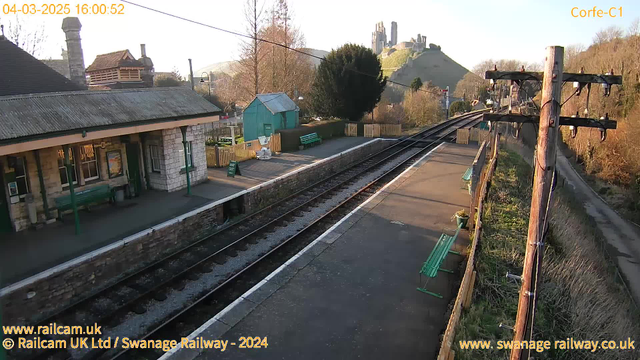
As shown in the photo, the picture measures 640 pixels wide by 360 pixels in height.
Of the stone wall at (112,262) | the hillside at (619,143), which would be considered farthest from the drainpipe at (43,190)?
the hillside at (619,143)

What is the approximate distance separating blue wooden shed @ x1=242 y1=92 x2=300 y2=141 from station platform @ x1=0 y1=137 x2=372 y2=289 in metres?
7.23

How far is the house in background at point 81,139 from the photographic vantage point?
32.4 ft

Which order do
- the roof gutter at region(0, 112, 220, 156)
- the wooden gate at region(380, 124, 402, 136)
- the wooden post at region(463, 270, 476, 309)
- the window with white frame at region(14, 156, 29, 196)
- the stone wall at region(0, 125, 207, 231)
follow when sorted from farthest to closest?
1. the wooden gate at region(380, 124, 402, 136)
2. the stone wall at region(0, 125, 207, 231)
3. the window with white frame at region(14, 156, 29, 196)
4. the roof gutter at region(0, 112, 220, 156)
5. the wooden post at region(463, 270, 476, 309)

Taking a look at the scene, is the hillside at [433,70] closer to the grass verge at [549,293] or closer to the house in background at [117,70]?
the house in background at [117,70]

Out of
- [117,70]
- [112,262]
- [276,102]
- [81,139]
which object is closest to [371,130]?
[276,102]

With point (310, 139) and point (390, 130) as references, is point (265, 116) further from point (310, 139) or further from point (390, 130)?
point (390, 130)

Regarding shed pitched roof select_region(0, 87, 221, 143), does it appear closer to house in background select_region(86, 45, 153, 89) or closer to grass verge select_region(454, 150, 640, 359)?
house in background select_region(86, 45, 153, 89)

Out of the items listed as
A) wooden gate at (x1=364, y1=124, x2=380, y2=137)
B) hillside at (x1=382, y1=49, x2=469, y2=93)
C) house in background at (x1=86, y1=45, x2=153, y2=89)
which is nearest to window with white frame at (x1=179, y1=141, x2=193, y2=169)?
house in background at (x1=86, y1=45, x2=153, y2=89)

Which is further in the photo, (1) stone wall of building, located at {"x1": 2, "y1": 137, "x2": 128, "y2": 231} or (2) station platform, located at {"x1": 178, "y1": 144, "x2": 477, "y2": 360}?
(1) stone wall of building, located at {"x1": 2, "y1": 137, "x2": 128, "y2": 231}

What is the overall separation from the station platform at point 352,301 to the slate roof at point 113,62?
16303 mm

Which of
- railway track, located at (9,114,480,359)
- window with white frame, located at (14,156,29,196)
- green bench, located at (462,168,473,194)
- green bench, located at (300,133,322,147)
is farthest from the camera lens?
green bench, located at (300,133,322,147)

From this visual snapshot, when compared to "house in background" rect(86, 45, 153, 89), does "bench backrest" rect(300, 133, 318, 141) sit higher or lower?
lower

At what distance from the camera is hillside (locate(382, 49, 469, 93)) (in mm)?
96688

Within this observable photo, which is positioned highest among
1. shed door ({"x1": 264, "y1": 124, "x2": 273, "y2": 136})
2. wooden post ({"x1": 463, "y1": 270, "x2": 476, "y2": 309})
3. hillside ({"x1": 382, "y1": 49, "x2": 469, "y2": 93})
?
hillside ({"x1": 382, "y1": 49, "x2": 469, "y2": 93})
